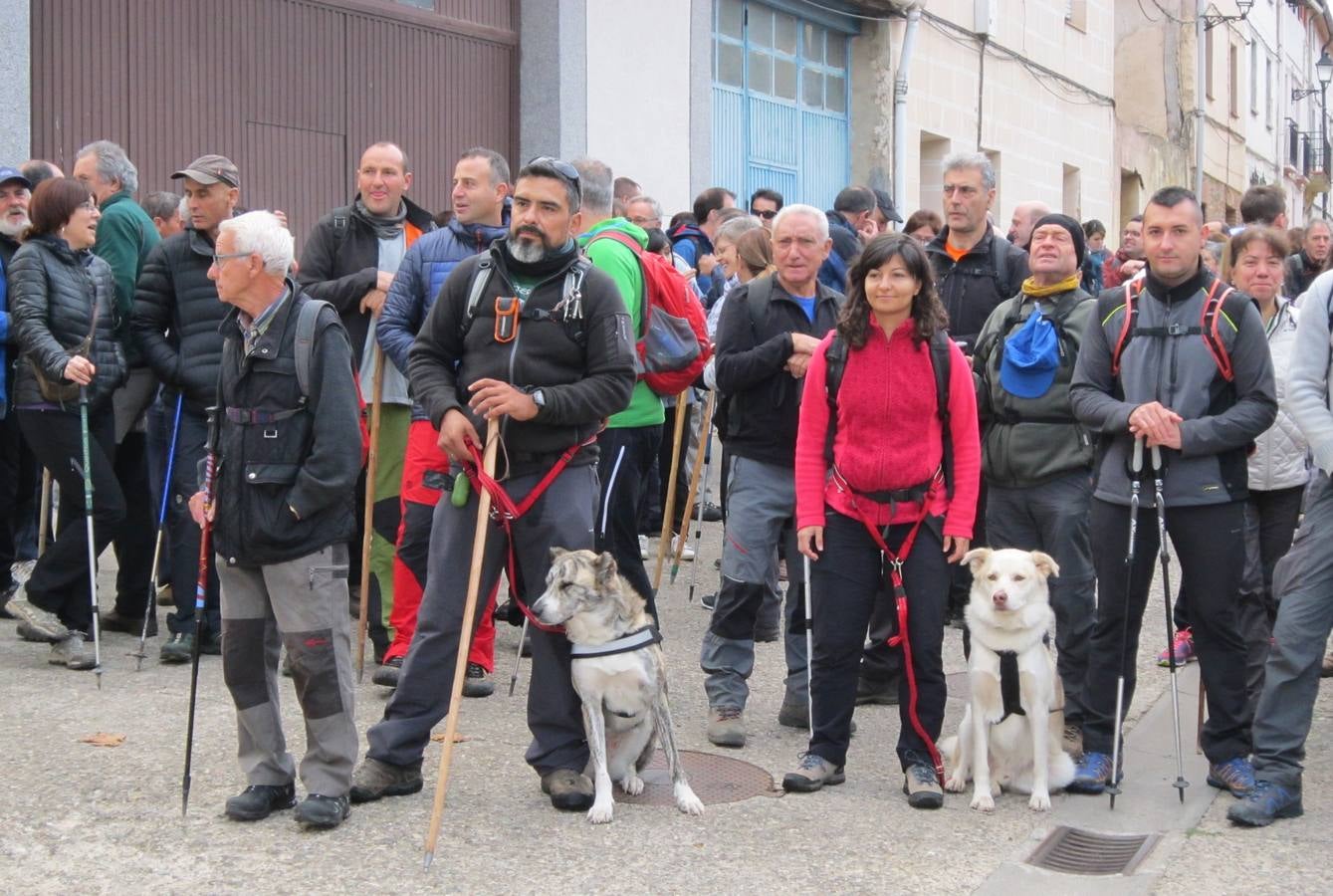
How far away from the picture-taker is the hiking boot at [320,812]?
5188 millimetres

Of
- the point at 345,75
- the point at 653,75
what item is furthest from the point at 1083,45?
the point at 345,75

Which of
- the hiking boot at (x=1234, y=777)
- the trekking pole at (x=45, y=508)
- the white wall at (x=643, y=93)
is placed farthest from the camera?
the white wall at (x=643, y=93)

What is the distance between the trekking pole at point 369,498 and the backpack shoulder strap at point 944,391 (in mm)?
2658

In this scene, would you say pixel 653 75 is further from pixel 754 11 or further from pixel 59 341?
pixel 59 341

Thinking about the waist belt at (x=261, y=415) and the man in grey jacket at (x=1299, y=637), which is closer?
the waist belt at (x=261, y=415)

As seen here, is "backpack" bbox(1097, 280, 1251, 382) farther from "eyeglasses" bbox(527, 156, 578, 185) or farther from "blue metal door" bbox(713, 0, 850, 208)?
"blue metal door" bbox(713, 0, 850, 208)

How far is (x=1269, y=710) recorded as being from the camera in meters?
5.65

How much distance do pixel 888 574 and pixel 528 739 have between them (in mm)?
1591

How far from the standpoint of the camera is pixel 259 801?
5.32 meters

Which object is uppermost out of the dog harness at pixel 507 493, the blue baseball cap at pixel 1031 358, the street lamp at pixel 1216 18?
the street lamp at pixel 1216 18

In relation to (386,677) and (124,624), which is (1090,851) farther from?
(124,624)

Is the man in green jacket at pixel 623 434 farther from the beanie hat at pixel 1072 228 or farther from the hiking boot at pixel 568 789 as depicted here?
the beanie hat at pixel 1072 228

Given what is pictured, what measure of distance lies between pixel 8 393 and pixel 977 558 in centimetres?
467

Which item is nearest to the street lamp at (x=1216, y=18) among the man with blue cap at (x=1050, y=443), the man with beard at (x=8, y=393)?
the man with blue cap at (x=1050, y=443)
